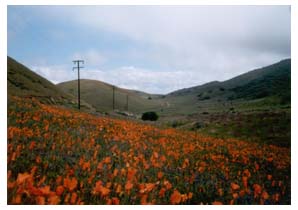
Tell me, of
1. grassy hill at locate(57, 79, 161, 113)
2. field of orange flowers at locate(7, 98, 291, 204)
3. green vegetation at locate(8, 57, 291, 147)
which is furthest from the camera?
grassy hill at locate(57, 79, 161, 113)

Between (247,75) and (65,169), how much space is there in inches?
8024

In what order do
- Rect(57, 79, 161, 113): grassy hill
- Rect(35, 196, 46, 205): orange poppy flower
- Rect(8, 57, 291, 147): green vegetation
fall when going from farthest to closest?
Rect(57, 79, 161, 113): grassy hill, Rect(8, 57, 291, 147): green vegetation, Rect(35, 196, 46, 205): orange poppy flower

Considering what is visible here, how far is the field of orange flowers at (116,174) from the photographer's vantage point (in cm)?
360

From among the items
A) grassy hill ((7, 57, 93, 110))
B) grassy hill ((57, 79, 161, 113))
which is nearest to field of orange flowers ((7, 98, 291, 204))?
grassy hill ((7, 57, 93, 110))

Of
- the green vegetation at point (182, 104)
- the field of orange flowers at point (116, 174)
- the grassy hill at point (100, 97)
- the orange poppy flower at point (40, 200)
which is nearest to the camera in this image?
the orange poppy flower at point (40, 200)

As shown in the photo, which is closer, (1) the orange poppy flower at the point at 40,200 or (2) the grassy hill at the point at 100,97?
(1) the orange poppy flower at the point at 40,200

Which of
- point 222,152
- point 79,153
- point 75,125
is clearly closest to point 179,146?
point 222,152

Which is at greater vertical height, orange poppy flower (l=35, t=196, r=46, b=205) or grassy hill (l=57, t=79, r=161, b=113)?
grassy hill (l=57, t=79, r=161, b=113)

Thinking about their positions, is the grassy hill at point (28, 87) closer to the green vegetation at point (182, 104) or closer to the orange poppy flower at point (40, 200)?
the green vegetation at point (182, 104)

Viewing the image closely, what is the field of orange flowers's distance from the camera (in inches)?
142

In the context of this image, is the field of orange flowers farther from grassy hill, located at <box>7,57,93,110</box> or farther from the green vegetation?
the green vegetation

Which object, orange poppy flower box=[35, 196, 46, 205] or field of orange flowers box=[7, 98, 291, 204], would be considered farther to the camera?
field of orange flowers box=[7, 98, 291, 204]

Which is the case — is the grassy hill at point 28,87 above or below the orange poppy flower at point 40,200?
above

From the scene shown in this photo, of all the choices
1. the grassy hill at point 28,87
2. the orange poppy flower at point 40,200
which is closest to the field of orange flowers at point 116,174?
the orange poppy flower at point 40,200
